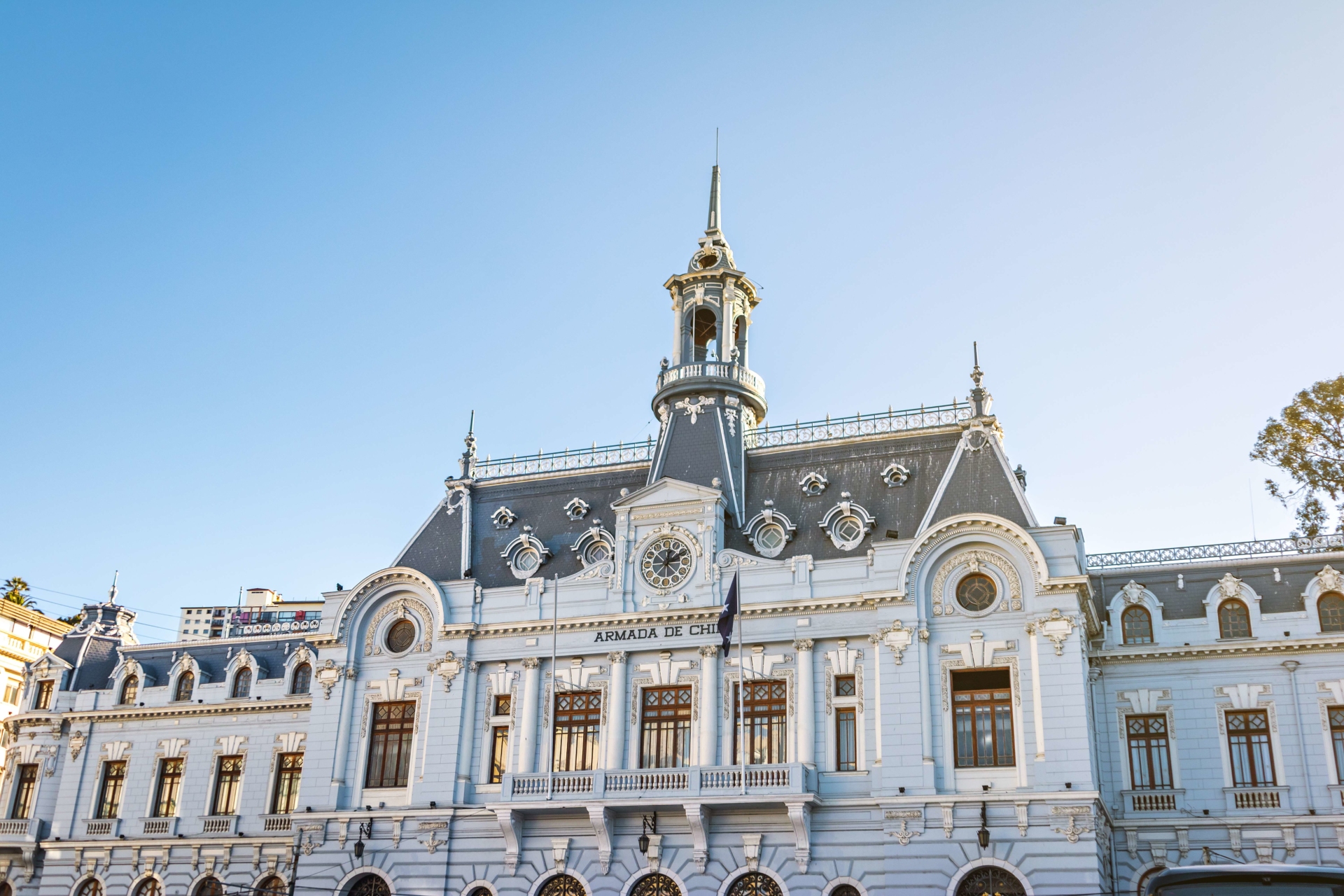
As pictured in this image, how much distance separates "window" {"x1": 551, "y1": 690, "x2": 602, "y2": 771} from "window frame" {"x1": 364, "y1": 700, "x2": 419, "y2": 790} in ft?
17.7

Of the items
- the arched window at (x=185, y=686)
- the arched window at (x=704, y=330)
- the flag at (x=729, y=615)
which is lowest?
the arched window at (x=185, y=686)

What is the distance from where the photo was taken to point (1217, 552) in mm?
46688

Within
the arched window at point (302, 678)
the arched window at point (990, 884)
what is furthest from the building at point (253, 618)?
the arched window at point (990, 884)

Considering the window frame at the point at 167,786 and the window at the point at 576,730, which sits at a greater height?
the window at the point at 576,730

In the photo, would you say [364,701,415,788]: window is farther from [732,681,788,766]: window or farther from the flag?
the flag

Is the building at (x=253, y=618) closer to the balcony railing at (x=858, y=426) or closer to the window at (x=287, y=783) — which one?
the window at (x=287, y=783)

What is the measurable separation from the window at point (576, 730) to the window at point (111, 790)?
2149cm

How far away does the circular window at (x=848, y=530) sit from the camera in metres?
45.3

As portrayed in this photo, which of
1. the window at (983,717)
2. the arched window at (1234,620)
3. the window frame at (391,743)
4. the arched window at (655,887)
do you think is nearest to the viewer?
the window at (983,717)

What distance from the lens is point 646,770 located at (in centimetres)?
4181

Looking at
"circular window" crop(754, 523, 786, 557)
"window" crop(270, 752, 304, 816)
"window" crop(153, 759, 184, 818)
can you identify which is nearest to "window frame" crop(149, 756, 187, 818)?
"window" crop(153, 759, 184, 818)

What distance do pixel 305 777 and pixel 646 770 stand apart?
44.1ft

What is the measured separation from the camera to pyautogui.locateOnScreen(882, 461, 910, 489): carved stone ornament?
46.4m

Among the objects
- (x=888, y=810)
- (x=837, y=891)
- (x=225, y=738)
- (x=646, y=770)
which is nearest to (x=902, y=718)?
(x=888, y=810)
